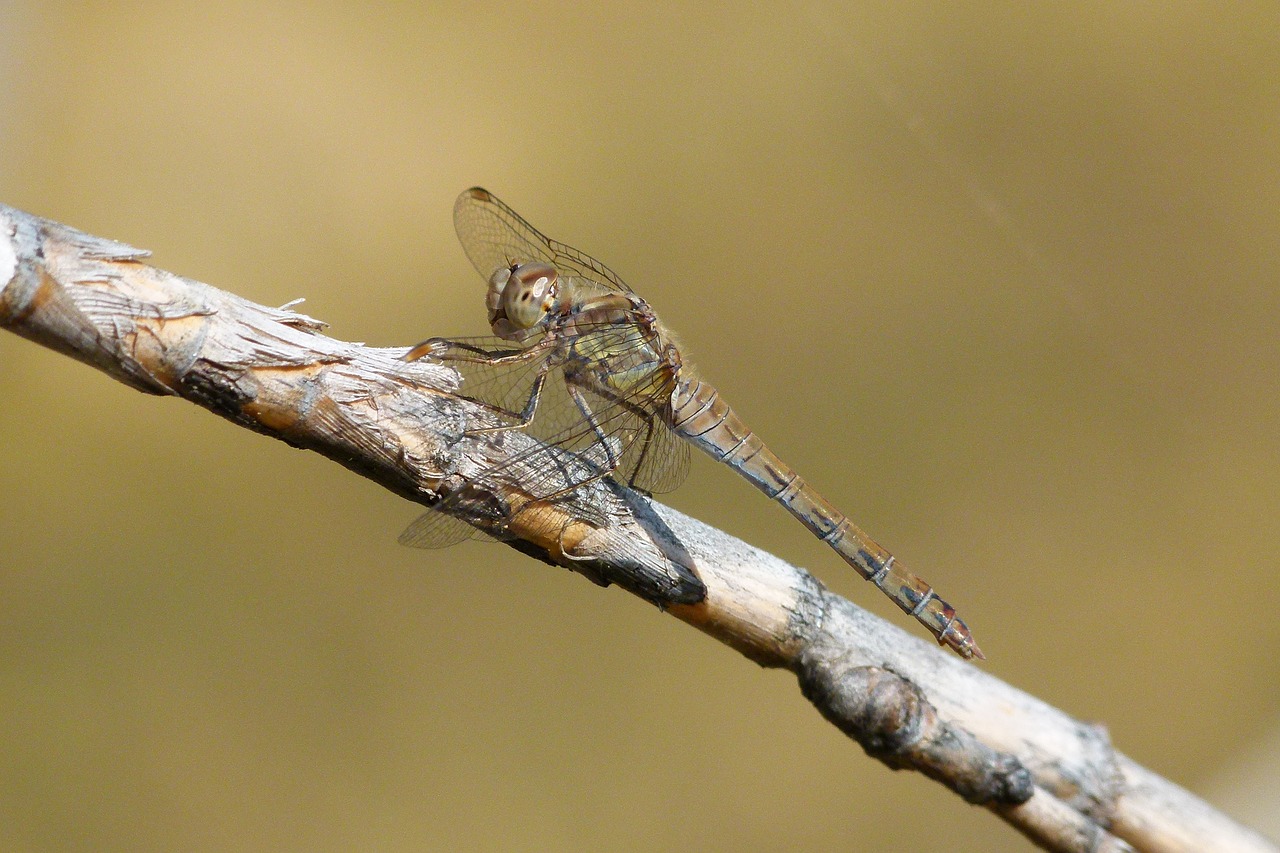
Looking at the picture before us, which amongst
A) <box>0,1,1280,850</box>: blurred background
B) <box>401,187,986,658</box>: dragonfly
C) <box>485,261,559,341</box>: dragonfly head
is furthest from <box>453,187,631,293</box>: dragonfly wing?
<box>0,1,1280,850</box>: blurred background

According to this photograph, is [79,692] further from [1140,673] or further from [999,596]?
[1140,673]

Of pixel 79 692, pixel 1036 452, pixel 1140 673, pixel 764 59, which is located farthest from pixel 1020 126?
pixel 79 692

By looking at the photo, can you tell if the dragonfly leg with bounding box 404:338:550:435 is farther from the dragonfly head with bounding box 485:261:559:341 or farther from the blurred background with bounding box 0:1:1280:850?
the blurred background with bounding box 0:1:1280:850

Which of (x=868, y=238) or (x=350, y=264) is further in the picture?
(x=868, y=238)

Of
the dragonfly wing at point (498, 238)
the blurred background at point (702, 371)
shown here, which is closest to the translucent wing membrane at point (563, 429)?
the dragonfly wing at point (498, 238)

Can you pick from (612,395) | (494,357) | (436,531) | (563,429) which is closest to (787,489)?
(612,395)
